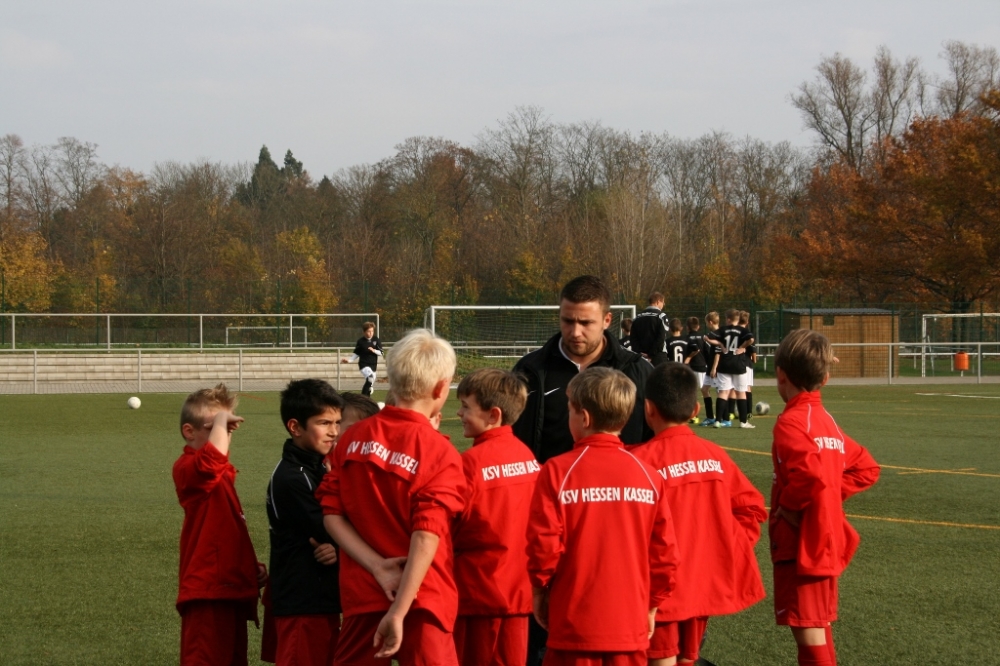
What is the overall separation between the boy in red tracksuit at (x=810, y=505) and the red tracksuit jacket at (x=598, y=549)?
108 cm

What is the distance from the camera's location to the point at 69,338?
127 feet

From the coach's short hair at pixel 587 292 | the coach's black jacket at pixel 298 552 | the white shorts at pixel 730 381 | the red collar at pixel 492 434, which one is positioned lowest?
the white shorts at pixel 730 381

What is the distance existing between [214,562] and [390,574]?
1284 millimetres

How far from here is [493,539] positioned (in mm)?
3738

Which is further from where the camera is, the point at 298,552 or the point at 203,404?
the point at 203,404

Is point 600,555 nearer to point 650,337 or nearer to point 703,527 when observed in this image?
point 703,527

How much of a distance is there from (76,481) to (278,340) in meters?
29.3

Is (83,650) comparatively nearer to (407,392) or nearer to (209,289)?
(407,392)

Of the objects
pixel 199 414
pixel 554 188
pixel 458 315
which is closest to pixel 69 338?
pixel 458 315

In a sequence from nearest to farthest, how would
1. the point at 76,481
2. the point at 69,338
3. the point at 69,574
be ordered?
the point at 69,574 < the point at 76,481 < the point at 69,338

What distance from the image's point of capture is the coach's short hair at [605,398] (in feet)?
12.2

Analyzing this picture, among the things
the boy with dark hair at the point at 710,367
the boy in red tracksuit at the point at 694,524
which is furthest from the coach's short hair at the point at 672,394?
the boy with dark hair at the point at 710,367

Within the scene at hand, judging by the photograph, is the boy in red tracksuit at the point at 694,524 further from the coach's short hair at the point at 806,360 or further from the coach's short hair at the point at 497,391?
the coach's short hair at the point at 806,360

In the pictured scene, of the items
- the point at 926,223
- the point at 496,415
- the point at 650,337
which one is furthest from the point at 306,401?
the point at 926,223
